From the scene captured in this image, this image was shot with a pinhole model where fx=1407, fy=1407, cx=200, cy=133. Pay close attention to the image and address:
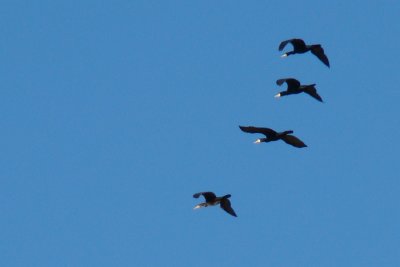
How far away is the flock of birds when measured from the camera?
68.6 metres

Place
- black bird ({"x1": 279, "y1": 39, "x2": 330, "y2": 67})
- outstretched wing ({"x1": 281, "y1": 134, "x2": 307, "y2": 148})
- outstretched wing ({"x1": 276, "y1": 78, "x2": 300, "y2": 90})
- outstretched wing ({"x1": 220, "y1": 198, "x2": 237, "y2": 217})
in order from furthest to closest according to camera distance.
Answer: black bird ({"x1": 279, "y1": 39, "x2": 330, "y2": 67}) < outstretched wing ({"x1": 276, "y1": 78, "x2": 300, "y2": 90}) < outstretched wing ({"x1": 220, "y1": 198, "x2": 237, "y2": 217}) < outstretched wing ({"x1": 281, "y1": 134, "x2": 307, "y2": 148})

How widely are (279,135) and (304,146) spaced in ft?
4.69

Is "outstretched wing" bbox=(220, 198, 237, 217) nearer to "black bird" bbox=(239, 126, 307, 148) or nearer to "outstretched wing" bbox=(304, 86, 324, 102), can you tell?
"black bird" bbox=(239, 126, 307, 148)

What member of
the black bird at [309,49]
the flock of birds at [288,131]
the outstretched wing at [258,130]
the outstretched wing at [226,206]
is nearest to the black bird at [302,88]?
the flock of birds at [288,131]

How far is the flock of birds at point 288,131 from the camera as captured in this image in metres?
68.6

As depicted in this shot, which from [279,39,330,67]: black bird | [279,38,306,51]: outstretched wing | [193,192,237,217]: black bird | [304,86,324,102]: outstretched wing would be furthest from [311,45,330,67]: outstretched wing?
[193,192,237,217]: black bird

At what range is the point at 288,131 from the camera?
67.8 metres

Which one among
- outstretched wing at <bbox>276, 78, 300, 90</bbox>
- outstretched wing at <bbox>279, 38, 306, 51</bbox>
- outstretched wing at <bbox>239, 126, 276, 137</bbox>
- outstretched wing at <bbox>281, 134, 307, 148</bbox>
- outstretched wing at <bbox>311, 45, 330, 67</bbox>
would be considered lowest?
outstretched wing at <bbox>281, 134, 307, 148</bbox>

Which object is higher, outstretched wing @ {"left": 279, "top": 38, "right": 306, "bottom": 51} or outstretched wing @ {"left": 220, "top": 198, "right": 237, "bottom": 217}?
outstretched wing @ {"left": 279, "top": 38, "right": 306, "bottom": 51}

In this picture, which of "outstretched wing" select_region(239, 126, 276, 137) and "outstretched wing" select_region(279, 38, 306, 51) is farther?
"outstretched wing" select_region(279, 38, 306, 51)

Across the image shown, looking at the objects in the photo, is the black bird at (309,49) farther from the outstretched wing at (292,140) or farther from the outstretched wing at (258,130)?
the outstretched wing at (292,140)

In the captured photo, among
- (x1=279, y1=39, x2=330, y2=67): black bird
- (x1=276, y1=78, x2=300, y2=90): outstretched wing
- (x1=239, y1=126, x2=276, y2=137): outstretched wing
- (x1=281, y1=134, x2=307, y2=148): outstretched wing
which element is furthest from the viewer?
(x1=279, y1=39, x2=330, y2=67): black bird

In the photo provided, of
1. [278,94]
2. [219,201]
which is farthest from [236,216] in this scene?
[278,94]

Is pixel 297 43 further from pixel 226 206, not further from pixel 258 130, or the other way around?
pixel 226 206
